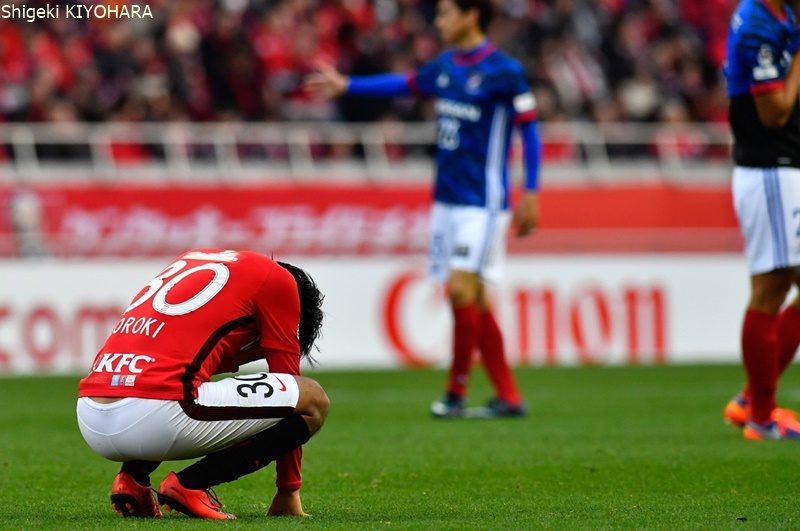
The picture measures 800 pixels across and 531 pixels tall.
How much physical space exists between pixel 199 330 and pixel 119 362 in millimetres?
307

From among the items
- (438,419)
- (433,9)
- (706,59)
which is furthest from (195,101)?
(438,419)

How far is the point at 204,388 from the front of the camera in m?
5.55

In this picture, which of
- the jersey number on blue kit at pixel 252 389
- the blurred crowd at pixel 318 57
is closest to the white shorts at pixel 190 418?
the jersey number on blue kit at pixel 252 389

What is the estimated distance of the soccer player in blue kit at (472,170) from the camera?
10.7 metres

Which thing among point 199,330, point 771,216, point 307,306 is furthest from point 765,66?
point 199,330

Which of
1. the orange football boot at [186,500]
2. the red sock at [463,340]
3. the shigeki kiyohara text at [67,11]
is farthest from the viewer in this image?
the shigeki kiyohara text at [67,11]

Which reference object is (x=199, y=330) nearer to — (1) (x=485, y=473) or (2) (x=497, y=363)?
(1) (x=485, y=473)

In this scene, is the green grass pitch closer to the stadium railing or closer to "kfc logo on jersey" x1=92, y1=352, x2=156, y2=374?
"kfc logo on jersey" x1=92, y1=352, x2=156, y2=374

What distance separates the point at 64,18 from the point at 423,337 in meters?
6.59

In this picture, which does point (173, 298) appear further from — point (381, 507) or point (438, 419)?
point (438, 419)

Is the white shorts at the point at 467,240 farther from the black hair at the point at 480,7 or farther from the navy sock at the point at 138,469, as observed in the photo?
the navy sock at the point at 138,469

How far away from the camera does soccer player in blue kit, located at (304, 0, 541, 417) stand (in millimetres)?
10656

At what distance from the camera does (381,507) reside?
6.12 metres

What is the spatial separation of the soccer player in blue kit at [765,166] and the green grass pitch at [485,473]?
561 millimetres
